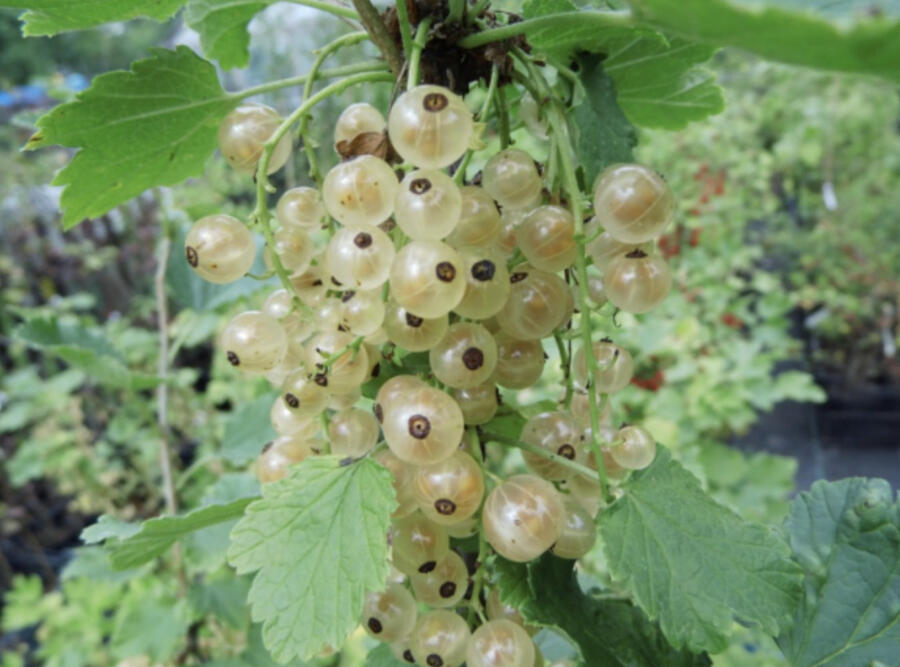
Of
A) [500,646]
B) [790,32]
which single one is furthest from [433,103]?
[500,646]

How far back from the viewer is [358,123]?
486 mm

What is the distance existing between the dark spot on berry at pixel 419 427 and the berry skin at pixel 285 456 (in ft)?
0.44

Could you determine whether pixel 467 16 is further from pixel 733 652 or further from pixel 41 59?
pixel 41 59

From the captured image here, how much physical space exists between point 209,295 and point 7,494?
89.3 inches

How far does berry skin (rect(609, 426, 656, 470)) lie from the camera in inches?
16.8

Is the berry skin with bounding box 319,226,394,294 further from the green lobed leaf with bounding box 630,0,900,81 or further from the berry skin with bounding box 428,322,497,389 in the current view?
the green lobed leaf with bounding box 630,0,900,81

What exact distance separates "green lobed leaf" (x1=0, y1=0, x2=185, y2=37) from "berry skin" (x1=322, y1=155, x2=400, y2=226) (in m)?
0.20

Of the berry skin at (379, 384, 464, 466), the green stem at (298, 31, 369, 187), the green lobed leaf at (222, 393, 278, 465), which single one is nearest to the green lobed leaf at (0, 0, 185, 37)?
the green stem at (298, 31, 369, 187)

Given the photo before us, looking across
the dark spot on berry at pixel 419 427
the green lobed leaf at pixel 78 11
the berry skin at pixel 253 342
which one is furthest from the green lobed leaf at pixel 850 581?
the green lobed leaf at pixel 78 11

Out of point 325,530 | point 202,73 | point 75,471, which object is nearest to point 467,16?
point 202,73

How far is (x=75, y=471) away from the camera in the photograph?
229cm

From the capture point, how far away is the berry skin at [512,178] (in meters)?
0.44

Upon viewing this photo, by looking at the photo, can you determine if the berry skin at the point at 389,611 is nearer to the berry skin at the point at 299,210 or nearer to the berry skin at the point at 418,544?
the berry skin at the point at 418,544

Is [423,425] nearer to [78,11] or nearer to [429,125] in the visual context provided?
[429,125]
